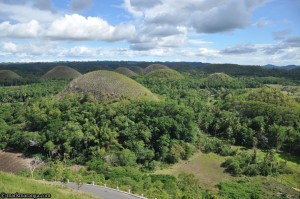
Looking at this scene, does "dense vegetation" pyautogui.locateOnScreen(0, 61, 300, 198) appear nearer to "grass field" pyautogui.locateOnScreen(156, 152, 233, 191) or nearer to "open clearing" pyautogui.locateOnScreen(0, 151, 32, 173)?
"grass field" pyautogui.locateOnScreen(156, 152, 233, 191)

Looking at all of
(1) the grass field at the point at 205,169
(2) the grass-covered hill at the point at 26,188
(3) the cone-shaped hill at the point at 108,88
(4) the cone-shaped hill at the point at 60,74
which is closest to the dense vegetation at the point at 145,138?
(3) the cone-shaped hill at the point at 108,88

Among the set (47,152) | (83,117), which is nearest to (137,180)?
(47,152)

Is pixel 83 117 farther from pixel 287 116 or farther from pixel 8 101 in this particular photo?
pixel 8 101

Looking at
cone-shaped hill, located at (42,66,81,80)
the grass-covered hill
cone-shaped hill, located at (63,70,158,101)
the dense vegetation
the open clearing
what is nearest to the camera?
the grass-covered hill

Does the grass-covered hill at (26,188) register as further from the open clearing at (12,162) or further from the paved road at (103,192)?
the open clearing at (12,162)

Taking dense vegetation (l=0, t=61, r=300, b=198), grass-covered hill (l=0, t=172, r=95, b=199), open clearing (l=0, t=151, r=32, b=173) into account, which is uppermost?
grass-covered hill (l=0, t=172, r=95, b=199)

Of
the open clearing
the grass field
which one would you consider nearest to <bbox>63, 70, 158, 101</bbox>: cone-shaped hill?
the grass field

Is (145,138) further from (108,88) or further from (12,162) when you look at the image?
(108,88)
